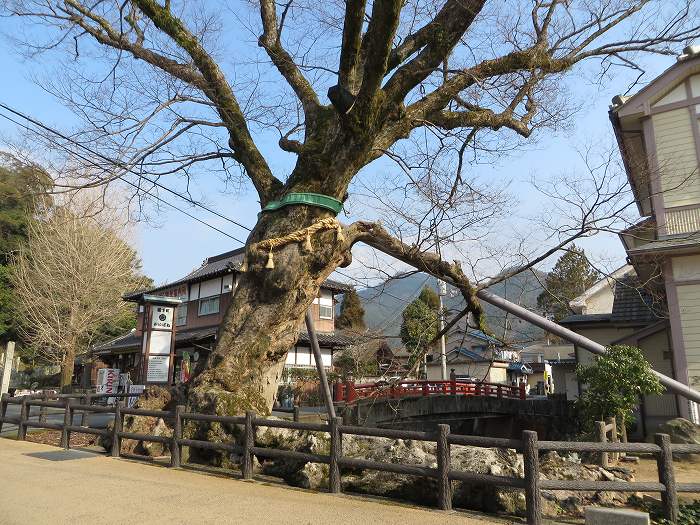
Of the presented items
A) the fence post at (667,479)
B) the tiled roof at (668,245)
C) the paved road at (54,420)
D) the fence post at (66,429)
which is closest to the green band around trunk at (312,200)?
the fence post at (667,479)

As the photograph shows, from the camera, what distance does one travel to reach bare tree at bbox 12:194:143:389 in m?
30.2

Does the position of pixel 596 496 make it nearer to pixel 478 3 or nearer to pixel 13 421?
pixel 478 3

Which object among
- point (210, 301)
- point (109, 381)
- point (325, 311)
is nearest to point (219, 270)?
point (210, 301)

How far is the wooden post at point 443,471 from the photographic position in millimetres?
5578

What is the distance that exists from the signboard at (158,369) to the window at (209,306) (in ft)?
40.9

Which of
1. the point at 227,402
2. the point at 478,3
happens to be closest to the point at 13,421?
the point at 227,402

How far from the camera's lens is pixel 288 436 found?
24.9 feet

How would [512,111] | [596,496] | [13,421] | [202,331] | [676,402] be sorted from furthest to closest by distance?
[202,331] → [676,402] → [13,421] → [512,111] → [596,496]

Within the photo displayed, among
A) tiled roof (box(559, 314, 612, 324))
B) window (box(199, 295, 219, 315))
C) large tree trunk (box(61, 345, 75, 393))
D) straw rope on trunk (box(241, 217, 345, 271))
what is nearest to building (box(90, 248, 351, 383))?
window (box(199, 295, 219, 315))

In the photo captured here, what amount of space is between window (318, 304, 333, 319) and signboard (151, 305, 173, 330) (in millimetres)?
14309

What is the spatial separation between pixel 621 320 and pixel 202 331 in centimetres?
2109

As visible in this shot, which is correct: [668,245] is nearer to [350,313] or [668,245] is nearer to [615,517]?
[615,517]

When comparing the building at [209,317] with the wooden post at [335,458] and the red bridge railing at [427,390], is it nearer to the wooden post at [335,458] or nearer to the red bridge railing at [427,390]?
the red bridge railing at [427,390]

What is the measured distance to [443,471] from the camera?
18.5ft
